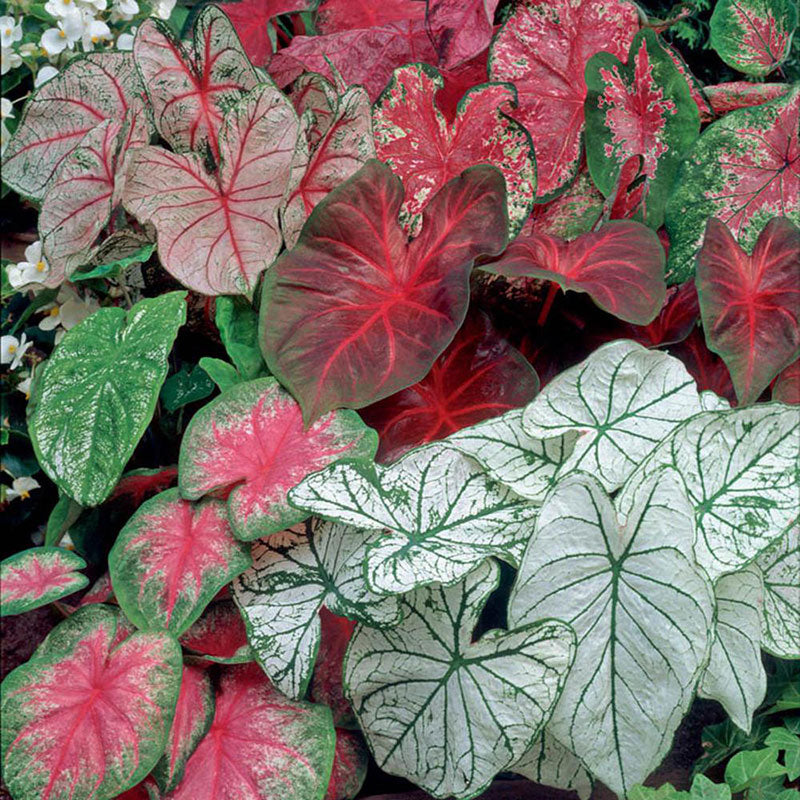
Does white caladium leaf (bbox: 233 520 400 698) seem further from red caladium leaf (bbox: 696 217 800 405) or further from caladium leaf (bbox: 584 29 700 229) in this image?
caladium leaf (bbox: 584 29 700 229)

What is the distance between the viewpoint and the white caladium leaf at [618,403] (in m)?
1.12

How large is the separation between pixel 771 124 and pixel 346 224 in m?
0.71

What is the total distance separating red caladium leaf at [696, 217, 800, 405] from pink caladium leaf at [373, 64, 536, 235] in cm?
38

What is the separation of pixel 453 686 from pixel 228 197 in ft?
2.77

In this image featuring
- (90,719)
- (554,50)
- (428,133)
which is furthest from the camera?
(554,50)

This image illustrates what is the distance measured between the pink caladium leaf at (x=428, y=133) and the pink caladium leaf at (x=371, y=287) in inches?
4.9

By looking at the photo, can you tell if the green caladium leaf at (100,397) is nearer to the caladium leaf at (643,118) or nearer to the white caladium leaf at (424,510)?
the white caladium leaf at (424,510)

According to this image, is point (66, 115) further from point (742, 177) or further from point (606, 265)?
point (742, 177)

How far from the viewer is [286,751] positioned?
112 cm

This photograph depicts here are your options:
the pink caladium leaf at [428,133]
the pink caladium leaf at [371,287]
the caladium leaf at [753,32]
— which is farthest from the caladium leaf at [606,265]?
the caladium leaf at [753,32]

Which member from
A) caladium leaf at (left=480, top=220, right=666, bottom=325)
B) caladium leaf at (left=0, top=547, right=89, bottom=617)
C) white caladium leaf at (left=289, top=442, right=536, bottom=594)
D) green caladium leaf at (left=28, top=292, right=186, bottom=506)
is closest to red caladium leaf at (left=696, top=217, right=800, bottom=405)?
caladium leaf at (left=480, top=220, right=666, bottom=325)

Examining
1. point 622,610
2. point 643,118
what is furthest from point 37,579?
point 643,118

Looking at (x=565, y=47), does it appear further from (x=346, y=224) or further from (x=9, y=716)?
(x=9, y=716)

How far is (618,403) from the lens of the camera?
44.6 inches
